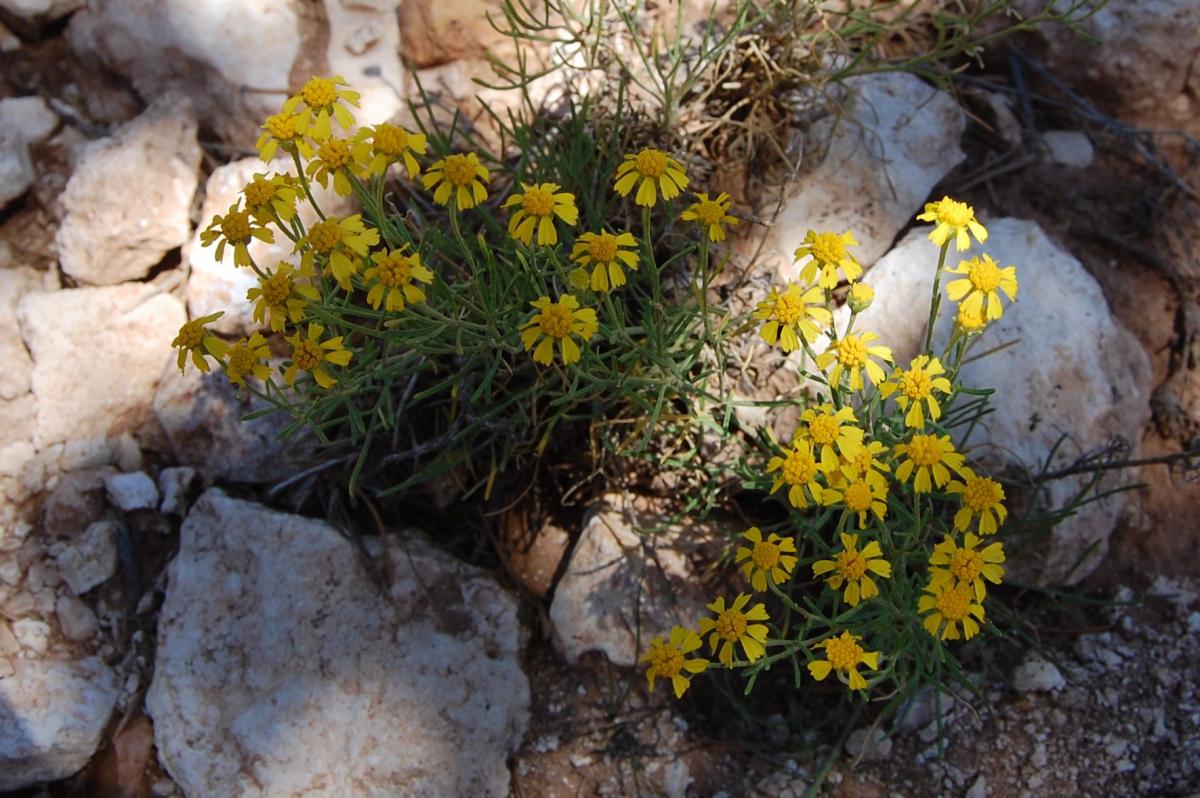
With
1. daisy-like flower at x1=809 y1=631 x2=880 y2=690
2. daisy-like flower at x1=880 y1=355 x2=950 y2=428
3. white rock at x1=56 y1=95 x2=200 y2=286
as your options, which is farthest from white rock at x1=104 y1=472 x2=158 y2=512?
daisy-like flower at x1=880 y1=355 x2=950 y2=428

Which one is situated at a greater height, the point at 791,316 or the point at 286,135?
the point at 286,135

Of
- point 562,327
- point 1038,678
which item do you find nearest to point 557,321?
point 562,327

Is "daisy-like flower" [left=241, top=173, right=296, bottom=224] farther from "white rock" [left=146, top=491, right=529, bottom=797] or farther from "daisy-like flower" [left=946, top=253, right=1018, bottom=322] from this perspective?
"daisy-like flower" [left=946, top=253, right=1018, bottom=322]

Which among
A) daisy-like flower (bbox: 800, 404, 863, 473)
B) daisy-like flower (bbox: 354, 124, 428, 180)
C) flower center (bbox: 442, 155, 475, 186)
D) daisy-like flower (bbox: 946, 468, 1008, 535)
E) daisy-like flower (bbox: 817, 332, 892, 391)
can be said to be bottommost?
daisy-like flower (bbox: 946, 468, 1008, 535)

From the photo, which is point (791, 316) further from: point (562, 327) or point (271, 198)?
point (271, 198)

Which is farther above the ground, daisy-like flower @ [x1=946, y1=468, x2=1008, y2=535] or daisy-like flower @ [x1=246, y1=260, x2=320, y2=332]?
daisy-like flower @ [x1=246, y1=260, x2=320, y2=332]

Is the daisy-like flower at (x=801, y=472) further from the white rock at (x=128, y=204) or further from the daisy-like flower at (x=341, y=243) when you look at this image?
the white rock at (x=128, y=204)

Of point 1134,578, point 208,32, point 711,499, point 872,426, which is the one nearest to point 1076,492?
point 1134,578
